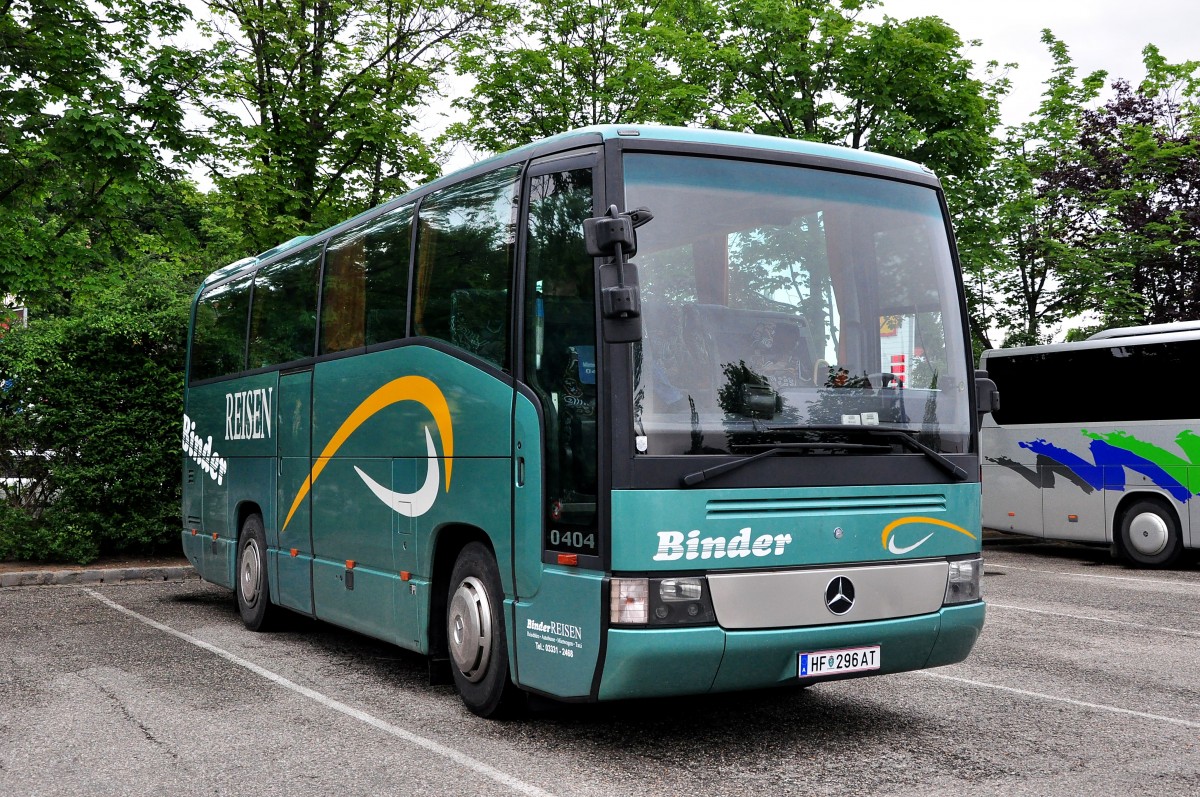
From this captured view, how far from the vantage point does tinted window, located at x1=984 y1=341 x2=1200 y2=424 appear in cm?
1661

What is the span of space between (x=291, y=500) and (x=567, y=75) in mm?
12986

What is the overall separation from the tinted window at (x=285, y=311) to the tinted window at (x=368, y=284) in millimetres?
371

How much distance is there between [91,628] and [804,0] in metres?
16.7

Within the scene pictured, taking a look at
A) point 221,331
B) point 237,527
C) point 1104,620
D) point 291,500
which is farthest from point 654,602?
point 221,331

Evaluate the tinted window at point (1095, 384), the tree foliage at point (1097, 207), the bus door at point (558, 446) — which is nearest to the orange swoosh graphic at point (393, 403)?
the bus door at point (558, 446)

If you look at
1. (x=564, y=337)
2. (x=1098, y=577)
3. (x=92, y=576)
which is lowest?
(x=1098, y=577)

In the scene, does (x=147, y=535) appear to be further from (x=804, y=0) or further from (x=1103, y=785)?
(x=804, y=0)

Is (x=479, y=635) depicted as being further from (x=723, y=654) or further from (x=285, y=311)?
(x=285, y=311)

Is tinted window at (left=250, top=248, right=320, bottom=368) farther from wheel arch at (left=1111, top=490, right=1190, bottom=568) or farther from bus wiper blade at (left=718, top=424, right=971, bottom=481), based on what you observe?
wheel arch at (left=1111, top=490, right=1190, bottom=568)

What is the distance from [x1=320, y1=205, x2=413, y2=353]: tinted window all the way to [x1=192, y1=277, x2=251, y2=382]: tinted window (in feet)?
8.22

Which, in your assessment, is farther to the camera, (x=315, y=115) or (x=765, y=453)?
(x=315, y=115)

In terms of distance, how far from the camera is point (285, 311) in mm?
10906

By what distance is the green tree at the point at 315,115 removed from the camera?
1870cm

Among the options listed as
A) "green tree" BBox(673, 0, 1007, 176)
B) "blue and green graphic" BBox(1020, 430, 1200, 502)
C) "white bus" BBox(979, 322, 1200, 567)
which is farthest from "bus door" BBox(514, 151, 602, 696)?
"green tree" BBox(673, 0, 1007, 176)
